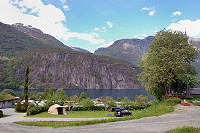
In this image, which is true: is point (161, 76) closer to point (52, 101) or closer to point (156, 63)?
point (156, 63)

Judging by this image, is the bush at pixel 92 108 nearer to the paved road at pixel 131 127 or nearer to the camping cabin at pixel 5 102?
the paved road at pixel 131 127

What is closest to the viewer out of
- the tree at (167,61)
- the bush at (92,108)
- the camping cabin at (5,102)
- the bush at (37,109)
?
the tree at (167,61)

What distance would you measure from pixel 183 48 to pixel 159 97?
40.7 ft

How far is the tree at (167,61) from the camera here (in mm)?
29297

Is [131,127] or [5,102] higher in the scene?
[131,127]

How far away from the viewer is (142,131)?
13.6 metres

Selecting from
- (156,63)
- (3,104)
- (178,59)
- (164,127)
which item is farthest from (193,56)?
(3,104)

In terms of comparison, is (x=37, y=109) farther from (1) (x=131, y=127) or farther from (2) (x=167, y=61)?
(2) (x=167, y=61)

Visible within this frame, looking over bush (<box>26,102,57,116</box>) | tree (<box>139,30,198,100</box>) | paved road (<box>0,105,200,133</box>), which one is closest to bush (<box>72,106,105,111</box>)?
bush (<box>26,102,57,116</box>)

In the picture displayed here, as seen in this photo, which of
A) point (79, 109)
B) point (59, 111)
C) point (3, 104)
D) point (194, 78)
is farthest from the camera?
point (3, 104)

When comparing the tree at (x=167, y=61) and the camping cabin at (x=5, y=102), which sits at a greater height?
the tree at (x=167, y=61)

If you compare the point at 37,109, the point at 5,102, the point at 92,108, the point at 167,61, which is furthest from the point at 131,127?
the point at 5,102

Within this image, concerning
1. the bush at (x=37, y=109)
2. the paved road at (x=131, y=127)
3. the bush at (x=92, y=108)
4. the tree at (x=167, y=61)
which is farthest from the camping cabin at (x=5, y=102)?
the tree at (x=167, y=61)

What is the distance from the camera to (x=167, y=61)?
29.6m
